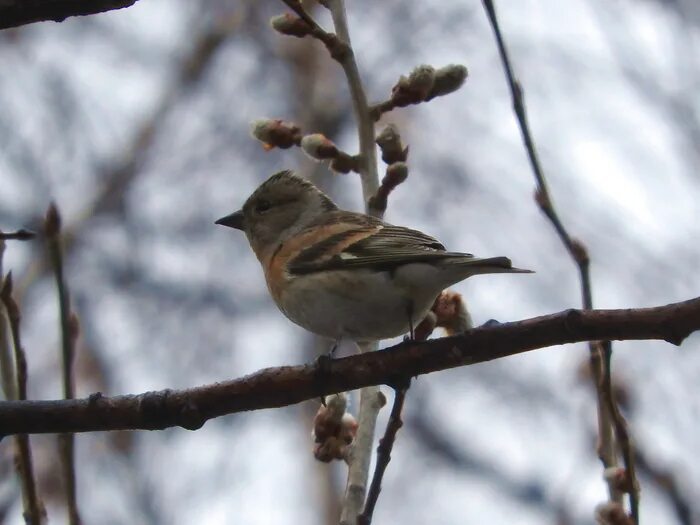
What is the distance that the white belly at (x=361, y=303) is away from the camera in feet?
10.4

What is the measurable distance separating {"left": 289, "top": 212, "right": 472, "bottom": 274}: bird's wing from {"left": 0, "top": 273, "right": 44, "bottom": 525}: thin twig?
1324 millimetres

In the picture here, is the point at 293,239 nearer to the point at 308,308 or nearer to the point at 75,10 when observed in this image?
the point at 308,308

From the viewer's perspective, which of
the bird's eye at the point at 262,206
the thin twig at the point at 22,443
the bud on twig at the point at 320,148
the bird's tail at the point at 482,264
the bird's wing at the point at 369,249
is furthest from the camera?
the bird's eye at the point at 262,206

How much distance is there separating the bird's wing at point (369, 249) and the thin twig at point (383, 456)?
2.91 feet

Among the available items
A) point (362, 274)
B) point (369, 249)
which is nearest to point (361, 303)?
point (362, 274)

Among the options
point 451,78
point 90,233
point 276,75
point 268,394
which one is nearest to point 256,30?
point 276,75

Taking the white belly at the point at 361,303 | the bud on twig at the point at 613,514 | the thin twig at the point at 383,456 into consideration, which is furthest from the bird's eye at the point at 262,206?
the bud on twig at the point at 613,514

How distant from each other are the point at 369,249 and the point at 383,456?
125 centimetres

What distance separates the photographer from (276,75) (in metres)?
11.2

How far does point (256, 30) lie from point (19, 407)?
31.2 ft

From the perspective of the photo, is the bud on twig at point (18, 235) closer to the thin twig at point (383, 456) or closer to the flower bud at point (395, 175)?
the thin twig at point (383, 456)

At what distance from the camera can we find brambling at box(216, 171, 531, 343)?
3104 mm

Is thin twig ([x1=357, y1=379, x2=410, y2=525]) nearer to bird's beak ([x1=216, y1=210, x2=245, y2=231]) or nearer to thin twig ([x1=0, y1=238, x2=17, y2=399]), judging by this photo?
thin twig ([x1=0, y1=238, x2=17, y2=399])

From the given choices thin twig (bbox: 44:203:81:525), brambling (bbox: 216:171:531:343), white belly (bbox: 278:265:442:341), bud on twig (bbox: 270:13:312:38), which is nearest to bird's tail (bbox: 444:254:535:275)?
brambling (bbox: 216:171:531:343)
